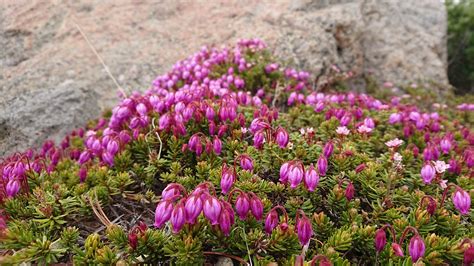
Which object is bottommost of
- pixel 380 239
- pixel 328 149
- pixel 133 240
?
pixel 380 239

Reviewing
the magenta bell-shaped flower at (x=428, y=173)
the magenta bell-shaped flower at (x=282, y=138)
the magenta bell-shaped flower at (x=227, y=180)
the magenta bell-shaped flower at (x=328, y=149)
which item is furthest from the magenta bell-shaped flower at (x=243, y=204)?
the magenta bell-shaped flower at (x=428, y=173)

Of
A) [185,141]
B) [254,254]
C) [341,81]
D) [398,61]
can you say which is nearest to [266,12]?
[341,81]

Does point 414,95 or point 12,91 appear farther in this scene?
point 414,95

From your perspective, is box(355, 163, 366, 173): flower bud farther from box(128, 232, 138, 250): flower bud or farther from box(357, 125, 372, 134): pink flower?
box(128, 232, 138, 250): flower bud

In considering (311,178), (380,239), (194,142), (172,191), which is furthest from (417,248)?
(194,142)

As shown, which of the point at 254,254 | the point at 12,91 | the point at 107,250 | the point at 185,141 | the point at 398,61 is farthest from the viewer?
the point at 398,61

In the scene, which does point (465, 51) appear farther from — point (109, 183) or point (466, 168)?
point (109, 183)

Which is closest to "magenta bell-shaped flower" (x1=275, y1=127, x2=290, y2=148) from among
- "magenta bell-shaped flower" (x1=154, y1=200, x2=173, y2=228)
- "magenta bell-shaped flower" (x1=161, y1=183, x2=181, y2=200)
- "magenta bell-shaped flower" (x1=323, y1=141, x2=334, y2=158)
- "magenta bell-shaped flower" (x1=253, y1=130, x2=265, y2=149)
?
"magenta bell-shaped flower" (x1=253, y1=130, x2=265, y2=149)

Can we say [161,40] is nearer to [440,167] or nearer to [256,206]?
[440,167]
